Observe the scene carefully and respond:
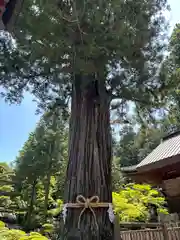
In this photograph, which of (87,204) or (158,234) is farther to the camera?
(158,234)

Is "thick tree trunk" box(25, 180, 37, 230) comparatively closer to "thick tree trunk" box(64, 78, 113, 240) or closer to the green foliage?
the green foliage

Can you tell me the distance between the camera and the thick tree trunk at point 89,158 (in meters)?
2.91

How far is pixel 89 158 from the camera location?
→ 10.6ft

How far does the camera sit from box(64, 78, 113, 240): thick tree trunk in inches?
115

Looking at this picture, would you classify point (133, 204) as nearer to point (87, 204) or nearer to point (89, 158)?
point (89, 158)

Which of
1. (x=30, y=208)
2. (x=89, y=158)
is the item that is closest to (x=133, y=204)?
(x=89, y=158)

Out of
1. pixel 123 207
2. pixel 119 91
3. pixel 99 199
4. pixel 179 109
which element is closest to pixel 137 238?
pixel 123 207

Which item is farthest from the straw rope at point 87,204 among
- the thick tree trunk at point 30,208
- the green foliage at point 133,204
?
the thick tree trunk at point 30,208

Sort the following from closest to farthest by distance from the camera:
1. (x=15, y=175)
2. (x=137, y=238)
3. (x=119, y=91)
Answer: (x=119, y=91), (x=137, y=238), (x=15, y=175)

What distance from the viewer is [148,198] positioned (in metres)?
7.67

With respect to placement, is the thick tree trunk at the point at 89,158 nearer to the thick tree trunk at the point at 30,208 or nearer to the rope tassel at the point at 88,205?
the rope tassel at the point at 88,205

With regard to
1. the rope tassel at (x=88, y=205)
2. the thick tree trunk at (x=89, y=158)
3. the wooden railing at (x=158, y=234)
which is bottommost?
the wooden railing at (x=158, y=234)

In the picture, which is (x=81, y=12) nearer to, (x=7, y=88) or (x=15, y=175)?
(x=7, y=88)

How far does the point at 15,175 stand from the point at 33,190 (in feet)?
4.51
